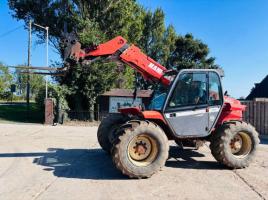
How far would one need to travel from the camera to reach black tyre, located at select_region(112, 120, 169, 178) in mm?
7348

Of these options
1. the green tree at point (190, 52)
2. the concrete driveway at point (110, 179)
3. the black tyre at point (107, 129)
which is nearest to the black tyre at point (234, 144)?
the concrete driveway at point (110, 179)

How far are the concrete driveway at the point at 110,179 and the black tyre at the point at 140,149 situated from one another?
0.24 meters

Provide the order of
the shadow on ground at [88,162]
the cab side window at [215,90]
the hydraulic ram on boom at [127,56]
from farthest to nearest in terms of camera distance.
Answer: the hydraulic ram on boom at [127,56]
the cab side window at [215,90]
the shadow on ground at [88,162]

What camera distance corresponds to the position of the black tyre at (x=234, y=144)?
828 centimetres

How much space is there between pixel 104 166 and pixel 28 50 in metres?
23.0

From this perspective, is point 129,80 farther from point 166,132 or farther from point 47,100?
point 166,132

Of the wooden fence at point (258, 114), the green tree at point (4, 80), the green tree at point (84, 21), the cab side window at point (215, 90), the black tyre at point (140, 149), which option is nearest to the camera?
the black tyre at point (140, 149)

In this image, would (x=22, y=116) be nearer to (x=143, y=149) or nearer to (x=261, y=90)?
(x=261, y=90)

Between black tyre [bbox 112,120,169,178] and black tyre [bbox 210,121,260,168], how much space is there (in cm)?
143

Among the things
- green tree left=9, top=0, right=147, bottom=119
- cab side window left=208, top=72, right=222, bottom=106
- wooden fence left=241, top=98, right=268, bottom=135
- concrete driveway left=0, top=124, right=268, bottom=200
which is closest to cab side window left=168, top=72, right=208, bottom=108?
cab side window left=208, top=72, right=222, bottom=106

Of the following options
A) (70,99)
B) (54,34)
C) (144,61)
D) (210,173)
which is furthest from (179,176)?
(54,34)

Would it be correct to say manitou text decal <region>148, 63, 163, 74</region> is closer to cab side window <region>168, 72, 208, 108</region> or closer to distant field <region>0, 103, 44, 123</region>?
cab side window <region>168, 72, 208, 108</region>

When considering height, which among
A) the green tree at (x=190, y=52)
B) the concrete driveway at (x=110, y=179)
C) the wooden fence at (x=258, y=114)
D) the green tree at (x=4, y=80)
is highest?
the green tree at (x=190, y=52)

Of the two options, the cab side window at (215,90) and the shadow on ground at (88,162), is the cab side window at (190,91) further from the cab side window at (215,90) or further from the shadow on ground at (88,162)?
the shadow on ground at (88,162)
